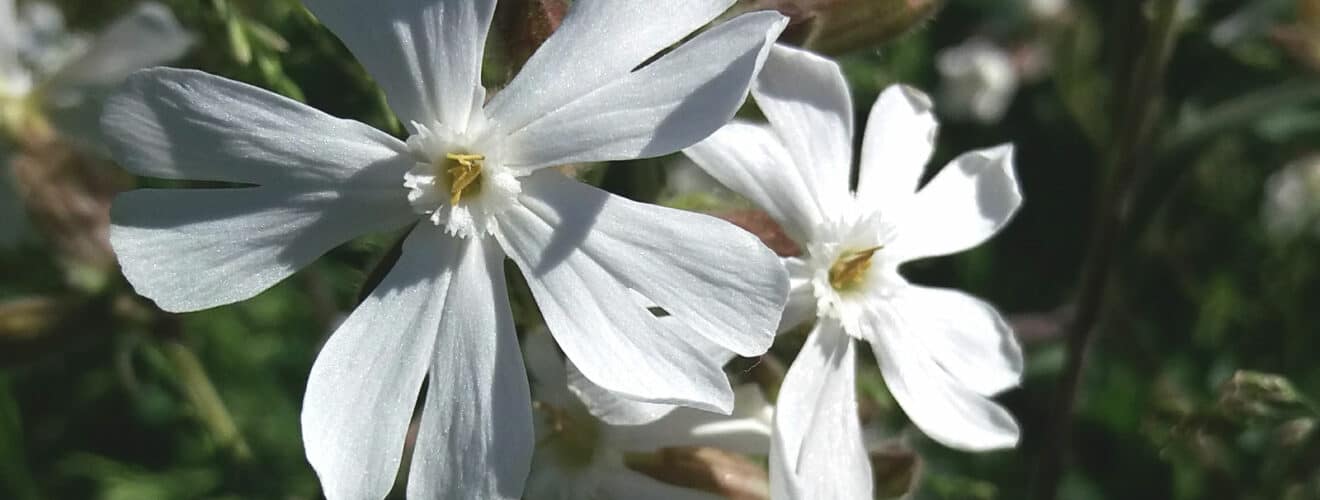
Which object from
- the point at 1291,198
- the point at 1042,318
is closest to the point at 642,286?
the point at 1042,318

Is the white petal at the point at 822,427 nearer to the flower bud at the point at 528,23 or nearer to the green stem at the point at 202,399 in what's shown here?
the flower bud at the point at 528,23

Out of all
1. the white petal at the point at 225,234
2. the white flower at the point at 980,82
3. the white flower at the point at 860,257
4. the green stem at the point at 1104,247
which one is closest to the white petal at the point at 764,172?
the white flower at the point at 860,257

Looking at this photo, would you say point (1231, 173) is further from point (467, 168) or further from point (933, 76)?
point (467, 168)

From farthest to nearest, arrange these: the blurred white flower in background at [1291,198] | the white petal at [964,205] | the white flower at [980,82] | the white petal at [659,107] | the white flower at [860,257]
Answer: the white flower at [980,82] → the blurred white flower in background at [1291,198] → the white petal at [964,205] → the white flower at [860,257] → the white petal at [659,107]

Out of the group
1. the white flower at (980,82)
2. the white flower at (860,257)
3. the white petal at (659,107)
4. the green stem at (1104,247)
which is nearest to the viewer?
the white petal at (659,107)

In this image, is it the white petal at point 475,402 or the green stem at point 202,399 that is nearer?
the white petal at point 475,402

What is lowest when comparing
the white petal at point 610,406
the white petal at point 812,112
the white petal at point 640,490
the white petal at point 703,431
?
the white petal at point 640,490

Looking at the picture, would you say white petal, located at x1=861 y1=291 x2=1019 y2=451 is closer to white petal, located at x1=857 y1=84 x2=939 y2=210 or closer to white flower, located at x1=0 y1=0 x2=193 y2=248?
white petal, located at x1=857 y1=84 x2=939 y2=210

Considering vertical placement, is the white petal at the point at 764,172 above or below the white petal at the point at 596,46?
below
